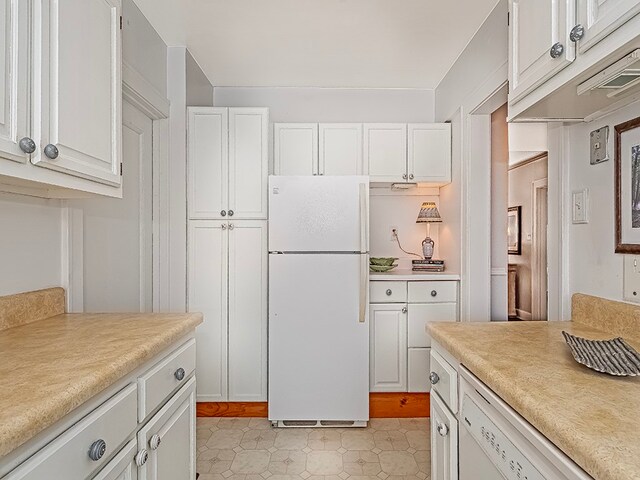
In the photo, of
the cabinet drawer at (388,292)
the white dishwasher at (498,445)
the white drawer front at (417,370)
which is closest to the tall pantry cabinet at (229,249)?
the cabinet drawer at (388,292)

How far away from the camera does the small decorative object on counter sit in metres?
0.91

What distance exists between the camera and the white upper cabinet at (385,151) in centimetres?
299

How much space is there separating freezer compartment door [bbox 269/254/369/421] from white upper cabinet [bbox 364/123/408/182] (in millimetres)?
790

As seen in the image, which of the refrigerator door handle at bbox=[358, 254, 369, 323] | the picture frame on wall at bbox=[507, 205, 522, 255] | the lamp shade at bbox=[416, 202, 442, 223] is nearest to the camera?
the refrigerator door handle at bbox=[358, 254, 369, 323]

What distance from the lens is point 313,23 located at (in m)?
2.26

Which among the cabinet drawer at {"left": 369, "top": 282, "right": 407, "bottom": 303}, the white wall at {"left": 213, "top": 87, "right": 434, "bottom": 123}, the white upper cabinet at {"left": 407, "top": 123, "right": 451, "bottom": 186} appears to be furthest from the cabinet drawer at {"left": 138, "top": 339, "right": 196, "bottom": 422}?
the white wall at {"left": 213, "top": 87, "right": 434, "bottom": 123}

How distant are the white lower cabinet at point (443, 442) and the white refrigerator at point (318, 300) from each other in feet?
3.64

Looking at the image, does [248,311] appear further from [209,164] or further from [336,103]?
[336,103]

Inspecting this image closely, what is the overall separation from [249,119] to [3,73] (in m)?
1.85

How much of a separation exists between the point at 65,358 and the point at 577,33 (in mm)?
1533

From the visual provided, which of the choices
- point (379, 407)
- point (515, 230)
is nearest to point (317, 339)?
point (379, 407)

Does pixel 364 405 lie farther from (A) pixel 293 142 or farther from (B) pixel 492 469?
(A) pixel 293 142

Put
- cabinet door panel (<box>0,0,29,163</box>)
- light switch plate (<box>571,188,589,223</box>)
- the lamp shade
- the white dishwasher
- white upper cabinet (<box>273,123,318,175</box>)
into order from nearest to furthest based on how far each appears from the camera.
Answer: the white dishwasher, cabinet door panel (<box>0,0,29,163</box>), light switch plate (<box>571,188,589,223</box>), white upper cabinet (<box>273,123,318,175</box>), the lamp shade

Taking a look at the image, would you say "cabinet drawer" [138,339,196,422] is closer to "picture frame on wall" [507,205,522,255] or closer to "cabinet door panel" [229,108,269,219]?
"cabinet door panel" [229,108,269,219]
